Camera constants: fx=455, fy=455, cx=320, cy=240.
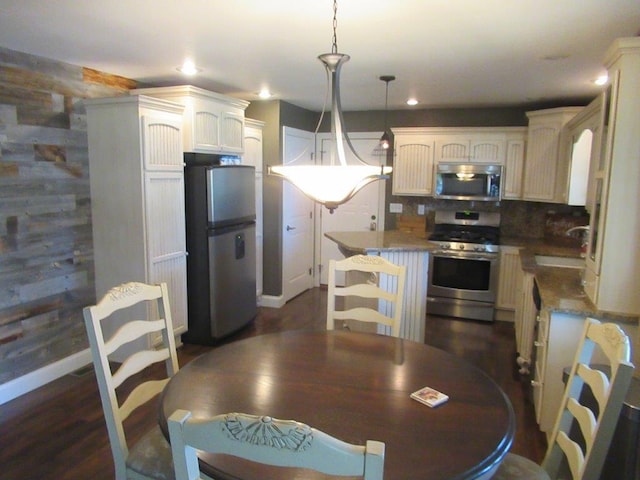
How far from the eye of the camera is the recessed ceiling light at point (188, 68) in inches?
131

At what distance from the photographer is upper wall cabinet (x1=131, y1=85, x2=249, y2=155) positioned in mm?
3795

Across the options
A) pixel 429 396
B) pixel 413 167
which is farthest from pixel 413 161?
pixel 429 396

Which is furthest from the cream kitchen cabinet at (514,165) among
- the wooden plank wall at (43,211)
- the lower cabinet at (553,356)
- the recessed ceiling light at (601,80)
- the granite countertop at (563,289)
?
the wooden plank wall at (43,211)

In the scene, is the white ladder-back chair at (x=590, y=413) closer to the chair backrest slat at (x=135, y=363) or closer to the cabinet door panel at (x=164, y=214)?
the chair backrest slat at (x=135, y=363)

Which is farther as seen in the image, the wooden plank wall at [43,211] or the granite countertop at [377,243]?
the granite countertop at [377,243]

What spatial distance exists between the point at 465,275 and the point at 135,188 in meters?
3.40

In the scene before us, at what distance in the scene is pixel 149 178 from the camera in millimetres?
3432

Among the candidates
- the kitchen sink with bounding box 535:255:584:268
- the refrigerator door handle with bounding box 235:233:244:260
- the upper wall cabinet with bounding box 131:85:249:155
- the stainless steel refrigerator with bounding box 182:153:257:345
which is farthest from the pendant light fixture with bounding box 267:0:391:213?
the kitchen sink with bounding box 535:255:584:268

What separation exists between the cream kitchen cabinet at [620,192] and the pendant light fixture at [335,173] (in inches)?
50.6

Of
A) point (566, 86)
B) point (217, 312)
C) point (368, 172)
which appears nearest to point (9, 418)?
point (217, 312)

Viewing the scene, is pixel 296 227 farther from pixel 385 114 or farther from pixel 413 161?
pixel 385 114

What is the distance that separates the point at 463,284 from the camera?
16.2 feet

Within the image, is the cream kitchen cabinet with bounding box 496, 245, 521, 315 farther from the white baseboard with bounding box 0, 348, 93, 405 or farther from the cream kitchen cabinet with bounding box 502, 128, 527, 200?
the white baseboard with bounding box 0, 348, 93, 405

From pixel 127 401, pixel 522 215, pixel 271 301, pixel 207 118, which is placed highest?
pixel 207 118
